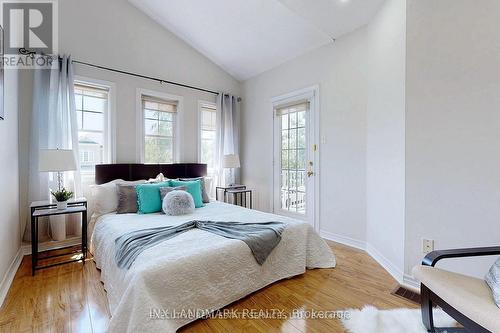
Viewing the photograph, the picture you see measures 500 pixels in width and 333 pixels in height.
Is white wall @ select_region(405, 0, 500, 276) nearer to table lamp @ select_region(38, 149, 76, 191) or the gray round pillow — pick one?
the gray round pillow

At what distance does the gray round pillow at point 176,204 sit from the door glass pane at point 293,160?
1852mm

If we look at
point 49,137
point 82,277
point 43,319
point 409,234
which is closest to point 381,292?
point 409,234

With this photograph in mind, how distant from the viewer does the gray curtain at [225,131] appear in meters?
4.47

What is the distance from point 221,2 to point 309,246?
328 centimetres

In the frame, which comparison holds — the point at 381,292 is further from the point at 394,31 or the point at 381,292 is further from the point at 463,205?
the point at 394,31

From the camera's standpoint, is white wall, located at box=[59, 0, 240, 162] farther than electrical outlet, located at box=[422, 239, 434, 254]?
Yes

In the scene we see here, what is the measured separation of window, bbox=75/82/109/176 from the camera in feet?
10.6

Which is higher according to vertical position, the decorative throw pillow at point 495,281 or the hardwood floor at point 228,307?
the decorative throw pillow at point 495,281

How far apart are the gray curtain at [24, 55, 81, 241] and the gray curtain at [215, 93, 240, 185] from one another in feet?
7.18

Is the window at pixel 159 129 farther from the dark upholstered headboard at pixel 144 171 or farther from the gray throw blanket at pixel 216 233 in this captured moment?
the gray throw blanket at pixel 216 233
